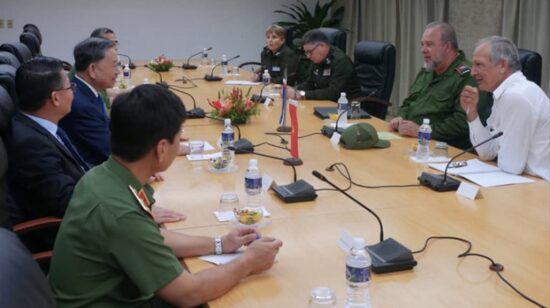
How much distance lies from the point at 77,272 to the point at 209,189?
0.86m

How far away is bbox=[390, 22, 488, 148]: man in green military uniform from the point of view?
3189mm

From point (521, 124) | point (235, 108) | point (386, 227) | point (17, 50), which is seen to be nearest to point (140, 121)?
A: point (386, 227)

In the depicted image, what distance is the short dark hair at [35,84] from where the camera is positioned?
2.18 meters

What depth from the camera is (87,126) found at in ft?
9.05

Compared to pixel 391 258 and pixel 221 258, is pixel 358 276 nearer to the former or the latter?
pixel 391 258

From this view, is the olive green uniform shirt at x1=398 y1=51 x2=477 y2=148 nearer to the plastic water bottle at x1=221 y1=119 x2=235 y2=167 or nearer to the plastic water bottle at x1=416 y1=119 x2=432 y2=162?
the plastic water bottle at x1=416 y1=119 x2=432 y2=162

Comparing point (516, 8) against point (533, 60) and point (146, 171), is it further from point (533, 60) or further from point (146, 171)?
point (146, 171)

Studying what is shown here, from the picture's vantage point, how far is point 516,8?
195 inches

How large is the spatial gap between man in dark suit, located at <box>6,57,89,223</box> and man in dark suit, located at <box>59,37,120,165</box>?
1.56 ft

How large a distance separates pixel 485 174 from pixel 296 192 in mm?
862

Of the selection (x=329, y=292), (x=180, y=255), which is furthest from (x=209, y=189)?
(x=329, y=292)

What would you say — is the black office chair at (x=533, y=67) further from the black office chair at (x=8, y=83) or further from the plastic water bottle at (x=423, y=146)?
the black office chair at (x=8, y=83)

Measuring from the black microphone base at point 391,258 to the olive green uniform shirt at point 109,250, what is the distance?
0.52 metres

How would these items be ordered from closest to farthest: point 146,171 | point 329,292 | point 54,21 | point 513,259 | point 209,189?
point 329,292 < point 146,171 < point 513,259 < point 209,189 < point 54,21
